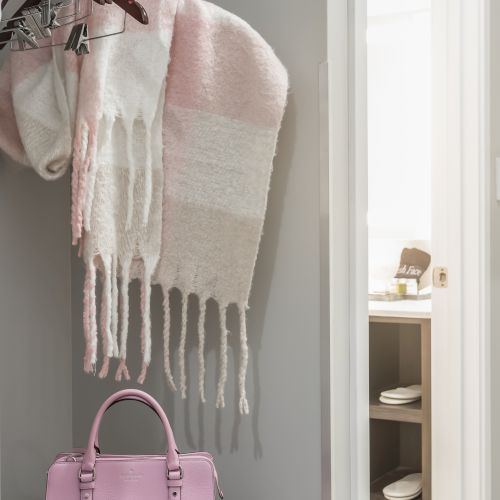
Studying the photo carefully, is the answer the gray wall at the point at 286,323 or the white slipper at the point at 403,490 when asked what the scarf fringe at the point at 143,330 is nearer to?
the gray wall at the point at 286,323

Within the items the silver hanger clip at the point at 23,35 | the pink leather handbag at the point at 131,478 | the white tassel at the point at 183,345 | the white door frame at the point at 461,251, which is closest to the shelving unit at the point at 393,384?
the white door frame at the point at 461,251

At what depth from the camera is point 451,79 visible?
1.91 m

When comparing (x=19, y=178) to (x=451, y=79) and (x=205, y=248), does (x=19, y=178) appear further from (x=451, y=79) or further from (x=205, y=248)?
(x=451, y=79)

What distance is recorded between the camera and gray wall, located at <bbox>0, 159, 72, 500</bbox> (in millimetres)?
1522

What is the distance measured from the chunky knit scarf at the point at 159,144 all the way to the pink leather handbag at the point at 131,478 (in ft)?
0.53

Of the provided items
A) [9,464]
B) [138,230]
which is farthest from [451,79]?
[9,464]

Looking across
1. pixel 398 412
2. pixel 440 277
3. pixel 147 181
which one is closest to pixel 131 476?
pixel 147 181

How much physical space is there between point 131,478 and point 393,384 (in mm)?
1651

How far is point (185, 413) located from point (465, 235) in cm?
85

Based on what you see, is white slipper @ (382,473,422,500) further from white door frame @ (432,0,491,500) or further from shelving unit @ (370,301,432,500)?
white door frame @ (432,0,491,500)

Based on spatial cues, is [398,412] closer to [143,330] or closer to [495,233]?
[495,233]

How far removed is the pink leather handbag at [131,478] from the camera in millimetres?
1295

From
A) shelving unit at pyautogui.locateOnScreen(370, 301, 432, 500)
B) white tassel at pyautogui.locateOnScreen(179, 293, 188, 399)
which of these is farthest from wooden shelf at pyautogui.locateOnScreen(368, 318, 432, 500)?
white tassel at pyautogui.locateOnScreen(179, 293, 188, 399)

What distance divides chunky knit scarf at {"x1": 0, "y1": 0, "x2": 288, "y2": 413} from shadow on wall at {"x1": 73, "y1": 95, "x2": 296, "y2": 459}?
110 millimetres
